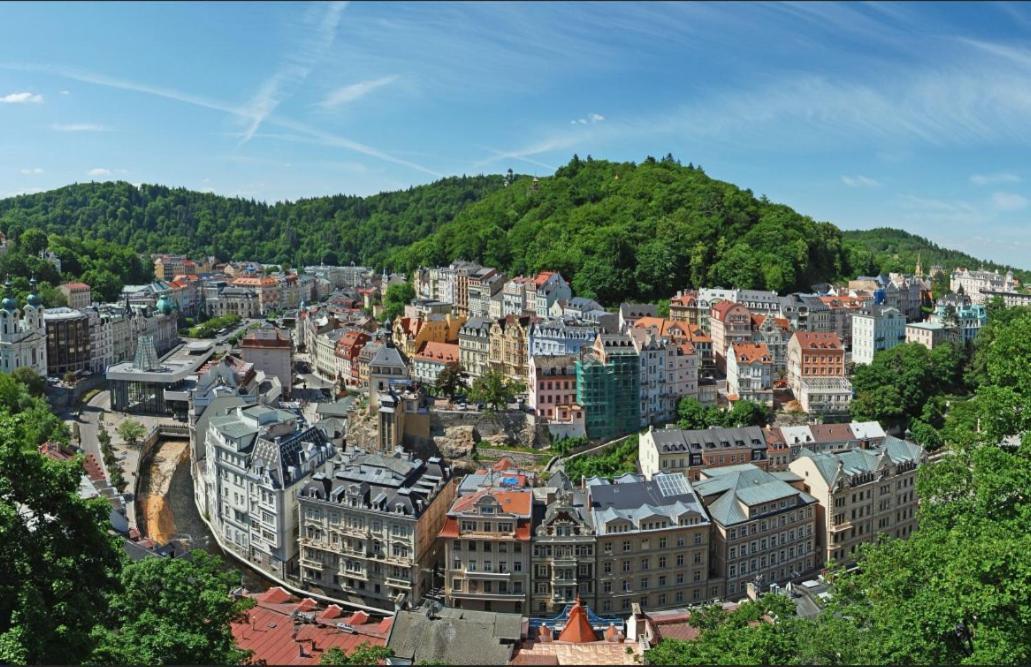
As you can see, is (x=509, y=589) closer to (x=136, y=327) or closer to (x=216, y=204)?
(x=136, y=327)

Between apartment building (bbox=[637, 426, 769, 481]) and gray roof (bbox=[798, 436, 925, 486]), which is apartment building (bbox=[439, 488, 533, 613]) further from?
gray roof (bbox=[798, 436, 925, 486])

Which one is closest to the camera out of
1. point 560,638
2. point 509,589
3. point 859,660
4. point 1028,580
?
point 1028,580

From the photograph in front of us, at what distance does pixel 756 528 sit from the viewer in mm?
29812

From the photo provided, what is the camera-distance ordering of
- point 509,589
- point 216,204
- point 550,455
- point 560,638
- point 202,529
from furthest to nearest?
point 216,204
point 550,455
point 202,529
point 509,589
point 560,638

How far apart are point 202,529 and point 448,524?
1292 cm

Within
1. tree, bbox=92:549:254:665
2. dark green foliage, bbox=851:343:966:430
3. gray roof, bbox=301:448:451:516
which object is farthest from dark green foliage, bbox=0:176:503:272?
tree, bbox=92:549:254:665

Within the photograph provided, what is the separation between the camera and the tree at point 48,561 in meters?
11.7

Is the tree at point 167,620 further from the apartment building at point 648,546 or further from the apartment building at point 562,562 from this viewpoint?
the apartment building at point 648,546

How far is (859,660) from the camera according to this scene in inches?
530

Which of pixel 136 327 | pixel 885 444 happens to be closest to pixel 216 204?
pixel 136 327

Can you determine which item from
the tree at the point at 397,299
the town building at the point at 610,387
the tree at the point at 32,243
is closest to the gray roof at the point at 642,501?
the town building at the point at 610,387

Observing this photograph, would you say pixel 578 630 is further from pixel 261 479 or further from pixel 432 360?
pixel 432 360

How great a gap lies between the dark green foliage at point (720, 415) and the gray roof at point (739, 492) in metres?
10.9

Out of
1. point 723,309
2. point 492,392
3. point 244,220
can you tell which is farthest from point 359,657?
point 244,220
